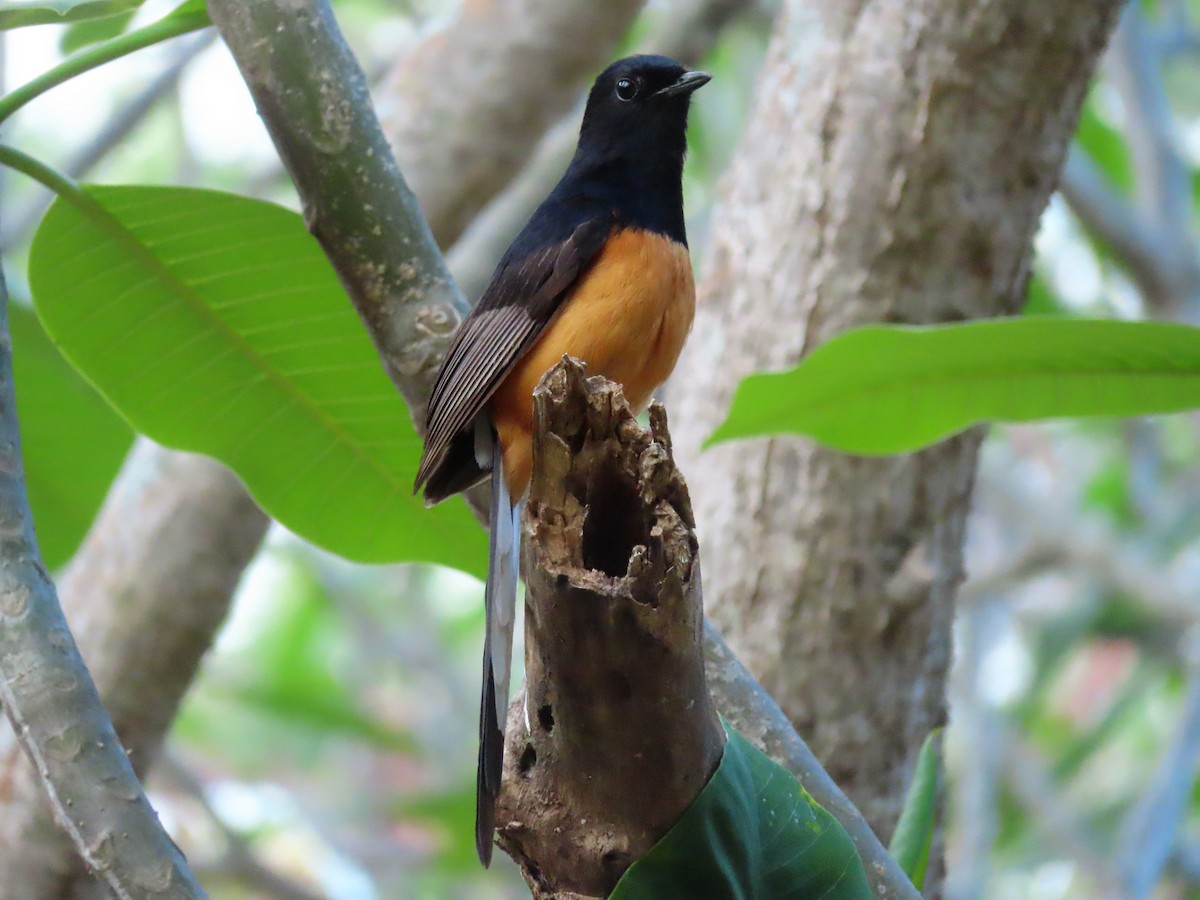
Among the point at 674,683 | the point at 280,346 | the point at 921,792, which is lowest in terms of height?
the point at 921,792

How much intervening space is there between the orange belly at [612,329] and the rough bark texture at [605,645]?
2.47 feet

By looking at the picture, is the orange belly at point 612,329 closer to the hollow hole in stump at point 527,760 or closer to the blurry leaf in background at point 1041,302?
the hollow hole in stump at point 527,760

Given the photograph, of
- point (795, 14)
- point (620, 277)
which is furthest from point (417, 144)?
point (620, 277)

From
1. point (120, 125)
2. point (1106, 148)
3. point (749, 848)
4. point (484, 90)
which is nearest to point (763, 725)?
point (749, 848)

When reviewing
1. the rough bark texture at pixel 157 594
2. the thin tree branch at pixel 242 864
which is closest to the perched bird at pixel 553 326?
the rough bark texture at pixel 157 594

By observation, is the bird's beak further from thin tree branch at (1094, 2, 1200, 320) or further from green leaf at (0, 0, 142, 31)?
thin tree branch at (1094, 2, 1200, 320)

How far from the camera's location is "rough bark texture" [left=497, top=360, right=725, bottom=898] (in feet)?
5.95

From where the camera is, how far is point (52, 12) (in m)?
2.40

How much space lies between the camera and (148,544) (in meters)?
3.95

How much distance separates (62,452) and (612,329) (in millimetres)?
1834

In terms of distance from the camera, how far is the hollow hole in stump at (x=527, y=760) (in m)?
2.04

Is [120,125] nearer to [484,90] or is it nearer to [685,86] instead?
[484,90]

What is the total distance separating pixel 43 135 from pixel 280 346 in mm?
10482

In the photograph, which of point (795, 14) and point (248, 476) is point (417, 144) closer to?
point (795, 14)
